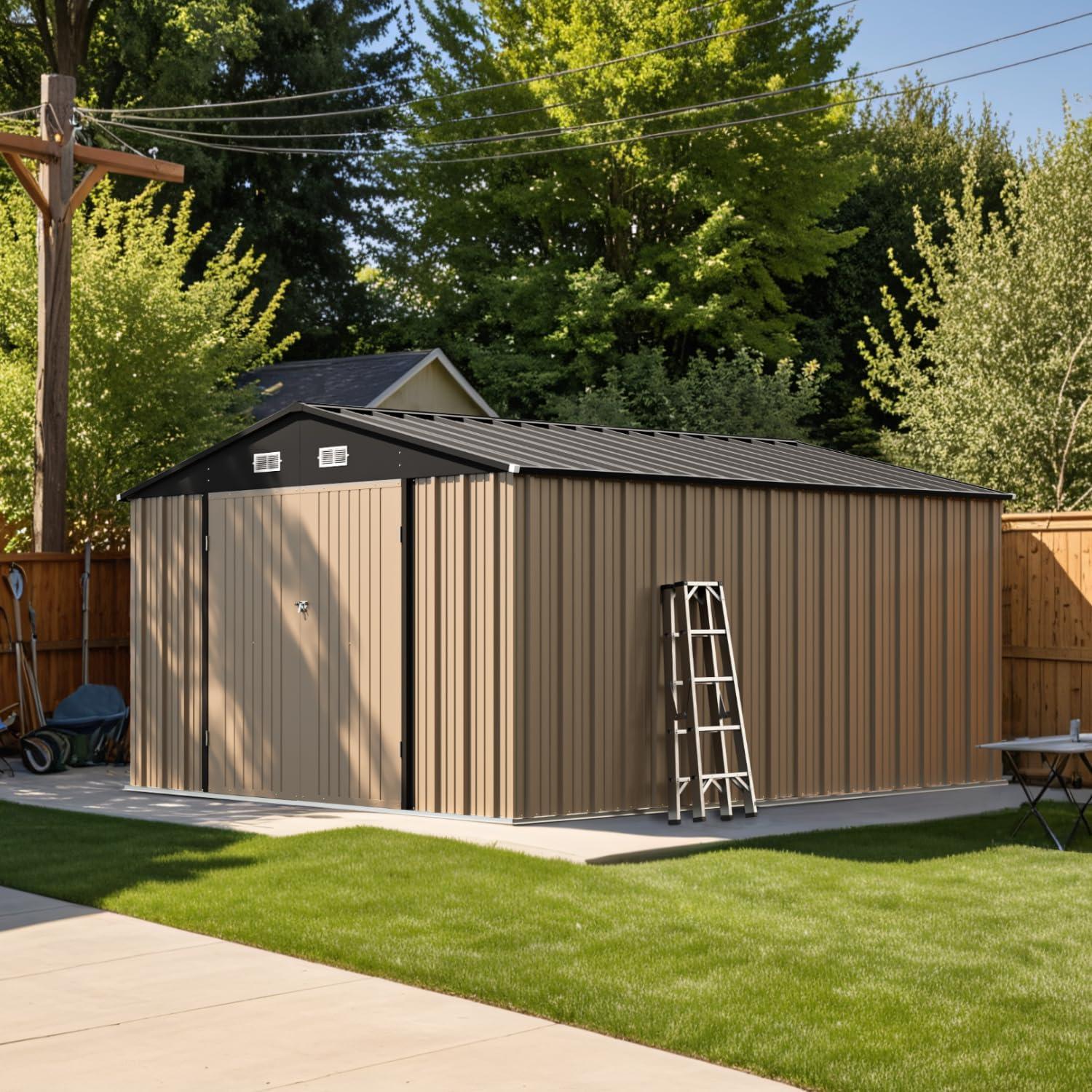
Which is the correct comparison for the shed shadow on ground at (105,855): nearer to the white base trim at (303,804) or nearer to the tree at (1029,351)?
the white base trim at (303,804)

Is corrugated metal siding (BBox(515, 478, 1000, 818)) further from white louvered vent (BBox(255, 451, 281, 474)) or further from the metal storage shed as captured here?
white louvered vent (BBox(255, 451, 281, 474))

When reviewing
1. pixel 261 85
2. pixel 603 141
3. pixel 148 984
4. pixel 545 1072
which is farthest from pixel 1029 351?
pixel 261 85

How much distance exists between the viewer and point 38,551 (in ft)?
54.6

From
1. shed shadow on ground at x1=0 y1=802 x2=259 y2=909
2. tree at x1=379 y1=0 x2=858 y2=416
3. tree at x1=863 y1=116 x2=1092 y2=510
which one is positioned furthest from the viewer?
tree at x1=379 y1=0 x2=858 y2=416

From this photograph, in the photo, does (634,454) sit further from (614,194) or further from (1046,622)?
(614,194)

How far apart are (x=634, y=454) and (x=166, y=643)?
445 centimetres

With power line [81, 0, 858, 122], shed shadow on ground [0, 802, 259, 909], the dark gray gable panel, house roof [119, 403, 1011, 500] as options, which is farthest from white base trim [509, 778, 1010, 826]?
power line [81, 0, 858, 122]

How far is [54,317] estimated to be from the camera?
16766 millimetres

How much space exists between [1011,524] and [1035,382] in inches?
234

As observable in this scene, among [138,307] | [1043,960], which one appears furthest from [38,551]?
[1043,960]

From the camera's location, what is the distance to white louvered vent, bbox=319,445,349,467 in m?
12.3

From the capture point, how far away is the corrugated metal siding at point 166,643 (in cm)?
1352

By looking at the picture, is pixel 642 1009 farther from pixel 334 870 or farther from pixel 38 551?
pixel 38 551

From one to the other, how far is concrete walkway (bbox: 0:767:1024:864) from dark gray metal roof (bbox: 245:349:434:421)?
34.0 feet
